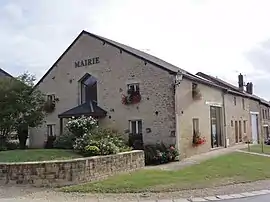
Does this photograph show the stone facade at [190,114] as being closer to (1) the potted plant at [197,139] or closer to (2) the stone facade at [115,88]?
(1) the potted plant at [197,139]

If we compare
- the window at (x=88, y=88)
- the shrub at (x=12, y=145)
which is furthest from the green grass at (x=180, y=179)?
the shrub at (x=12, y=145)

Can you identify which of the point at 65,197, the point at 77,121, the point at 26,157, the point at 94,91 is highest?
the point at 94,91

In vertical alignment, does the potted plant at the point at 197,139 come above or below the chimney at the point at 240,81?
below

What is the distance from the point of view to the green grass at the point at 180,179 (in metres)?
12.5

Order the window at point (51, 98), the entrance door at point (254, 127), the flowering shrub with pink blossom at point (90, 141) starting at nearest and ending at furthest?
the flowering shrub with pink blossom at point (90, 141) < the window at point (51, 98) < the entrance door at point (254, 127)

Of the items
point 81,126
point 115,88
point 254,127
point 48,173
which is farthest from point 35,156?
point 254,127

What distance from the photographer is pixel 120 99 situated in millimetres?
25469

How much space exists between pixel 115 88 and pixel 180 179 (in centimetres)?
1262

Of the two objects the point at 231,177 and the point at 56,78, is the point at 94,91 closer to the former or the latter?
the point at 56,78

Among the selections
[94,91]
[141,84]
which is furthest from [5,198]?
[94,91]

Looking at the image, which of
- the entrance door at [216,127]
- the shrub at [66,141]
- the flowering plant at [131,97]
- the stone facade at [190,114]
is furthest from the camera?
the entrance door at [216,127]

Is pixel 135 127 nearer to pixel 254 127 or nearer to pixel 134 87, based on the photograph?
pixel 134 87

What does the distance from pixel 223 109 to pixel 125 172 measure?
52.8 ft

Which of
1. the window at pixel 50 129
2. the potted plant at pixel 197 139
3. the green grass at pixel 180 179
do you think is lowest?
the green grass at pixel 180 179
